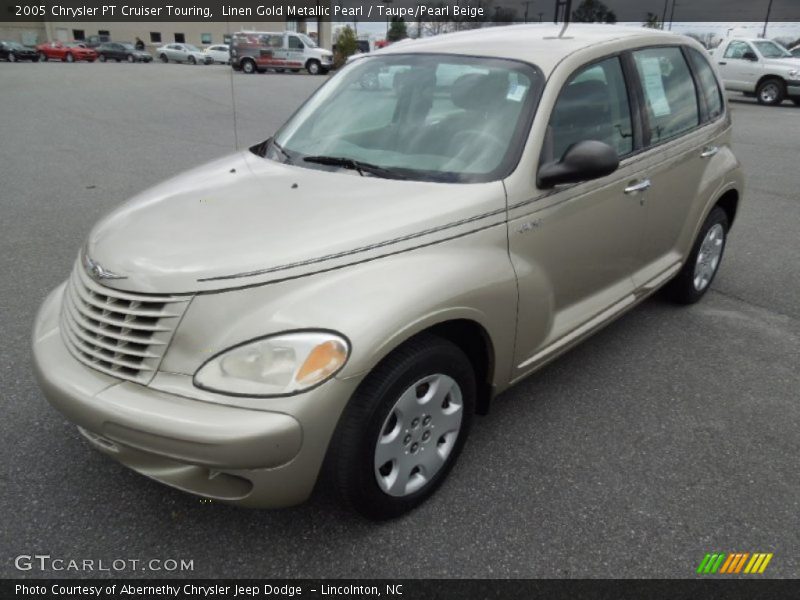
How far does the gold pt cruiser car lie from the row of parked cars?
139ft

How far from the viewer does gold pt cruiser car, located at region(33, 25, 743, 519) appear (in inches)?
82.1

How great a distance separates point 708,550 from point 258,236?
2005 mm

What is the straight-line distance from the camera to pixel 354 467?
7.29 feet

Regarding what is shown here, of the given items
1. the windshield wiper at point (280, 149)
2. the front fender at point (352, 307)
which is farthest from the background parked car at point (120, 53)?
the front fender at point (352, 307)

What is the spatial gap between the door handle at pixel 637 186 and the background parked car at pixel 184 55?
45028mm

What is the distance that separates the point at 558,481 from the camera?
276cm

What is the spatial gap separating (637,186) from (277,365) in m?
2.24

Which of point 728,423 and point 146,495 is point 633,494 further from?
point 146,495

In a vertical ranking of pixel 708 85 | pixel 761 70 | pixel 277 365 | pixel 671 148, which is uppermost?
pixel 708 85

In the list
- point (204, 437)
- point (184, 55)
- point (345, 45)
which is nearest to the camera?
point (204, 437)

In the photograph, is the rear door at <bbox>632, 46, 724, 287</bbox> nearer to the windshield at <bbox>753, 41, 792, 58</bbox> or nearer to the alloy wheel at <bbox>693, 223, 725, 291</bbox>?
the alloy wheel at <bbox>693, 223, 725, 291</bbox>

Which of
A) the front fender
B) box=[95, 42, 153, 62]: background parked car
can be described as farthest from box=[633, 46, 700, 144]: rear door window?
box=[95, 42, 153, 62]: background parked car

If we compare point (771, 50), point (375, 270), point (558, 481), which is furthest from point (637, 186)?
point (771, 50)

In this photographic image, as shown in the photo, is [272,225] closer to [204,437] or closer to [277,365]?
[277,365]
